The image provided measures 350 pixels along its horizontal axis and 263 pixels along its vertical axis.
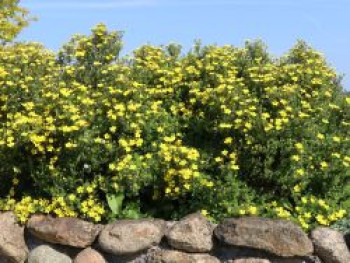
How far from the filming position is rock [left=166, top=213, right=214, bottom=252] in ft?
15.9

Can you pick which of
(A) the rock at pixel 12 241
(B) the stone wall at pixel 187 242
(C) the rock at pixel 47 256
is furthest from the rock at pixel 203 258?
(A) the rock at pixel 12 241

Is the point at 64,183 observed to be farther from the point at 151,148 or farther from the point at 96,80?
the point at 96,80

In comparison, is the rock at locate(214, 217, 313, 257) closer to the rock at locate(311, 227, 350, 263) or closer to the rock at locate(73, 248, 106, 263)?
the rock at locate(311, 227, 350, 263)

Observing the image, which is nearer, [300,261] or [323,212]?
[300,261]

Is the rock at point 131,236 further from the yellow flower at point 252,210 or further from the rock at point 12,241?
the rock at point 12,241

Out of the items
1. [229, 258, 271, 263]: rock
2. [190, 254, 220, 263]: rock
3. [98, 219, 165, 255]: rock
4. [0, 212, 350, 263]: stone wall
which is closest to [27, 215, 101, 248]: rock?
[0, 212, 350, 263]: stone wall

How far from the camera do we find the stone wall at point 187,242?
4746 mm

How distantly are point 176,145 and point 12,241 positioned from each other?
5.36 ft

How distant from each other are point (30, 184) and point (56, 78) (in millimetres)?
1254

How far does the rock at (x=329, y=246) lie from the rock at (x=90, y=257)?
1.68 m

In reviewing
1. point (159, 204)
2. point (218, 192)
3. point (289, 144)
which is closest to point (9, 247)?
point (159, 204)

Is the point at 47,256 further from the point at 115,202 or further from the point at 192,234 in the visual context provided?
the point at 192,234

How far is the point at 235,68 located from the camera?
6.73 m

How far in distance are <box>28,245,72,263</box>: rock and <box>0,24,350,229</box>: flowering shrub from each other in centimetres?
30
